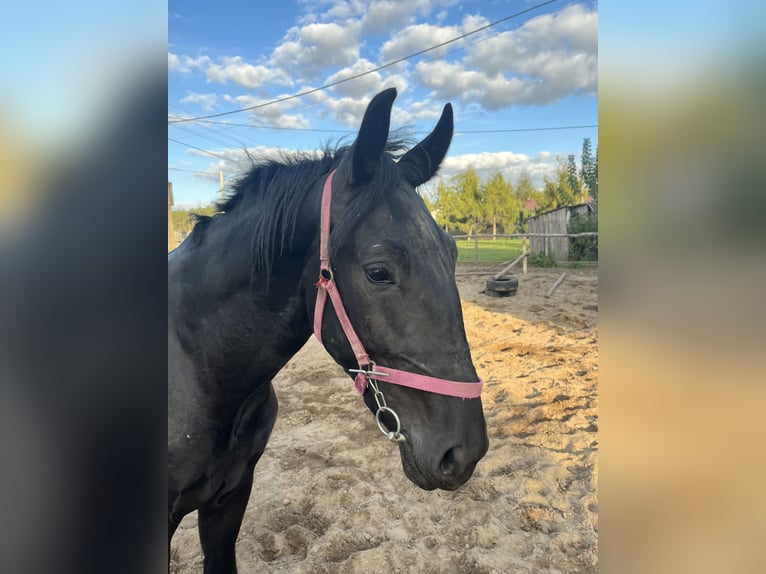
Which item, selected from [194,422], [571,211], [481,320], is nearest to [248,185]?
[194,422]

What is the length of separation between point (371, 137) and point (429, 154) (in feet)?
1.61

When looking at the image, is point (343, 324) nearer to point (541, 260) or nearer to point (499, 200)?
point (541, 260)

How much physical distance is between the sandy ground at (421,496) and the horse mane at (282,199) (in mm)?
2144

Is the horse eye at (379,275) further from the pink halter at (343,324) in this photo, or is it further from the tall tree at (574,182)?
the tall tree at (574,182)

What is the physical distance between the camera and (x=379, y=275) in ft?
4.77

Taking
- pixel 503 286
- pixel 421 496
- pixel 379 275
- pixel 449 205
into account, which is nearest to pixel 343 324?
pixel 379 275

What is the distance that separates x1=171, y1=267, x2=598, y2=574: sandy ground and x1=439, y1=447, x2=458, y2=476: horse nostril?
5.50 ft

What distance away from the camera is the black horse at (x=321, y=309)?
140cm

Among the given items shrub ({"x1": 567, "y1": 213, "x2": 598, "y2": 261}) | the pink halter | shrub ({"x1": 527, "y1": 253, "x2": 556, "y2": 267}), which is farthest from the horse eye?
shrub ({"x1": 527, "y1": 253, "x2": 556, "y2": 267})
